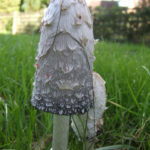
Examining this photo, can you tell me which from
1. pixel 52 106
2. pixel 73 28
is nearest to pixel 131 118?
pixel 52 106

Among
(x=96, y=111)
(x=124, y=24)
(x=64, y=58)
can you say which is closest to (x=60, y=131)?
(x=96, y=111)

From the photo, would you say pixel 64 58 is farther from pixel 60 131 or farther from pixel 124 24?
pixel 124 24

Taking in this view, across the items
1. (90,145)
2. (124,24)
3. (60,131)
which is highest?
(124,24)

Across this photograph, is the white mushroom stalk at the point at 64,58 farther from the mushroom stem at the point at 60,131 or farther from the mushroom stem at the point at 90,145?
the mushroom stem at the point at 90,145

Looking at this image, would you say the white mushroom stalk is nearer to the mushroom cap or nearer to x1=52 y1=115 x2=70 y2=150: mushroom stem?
the mushroom cap

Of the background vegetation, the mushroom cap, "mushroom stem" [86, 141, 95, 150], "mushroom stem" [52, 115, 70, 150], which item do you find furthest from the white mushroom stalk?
the background vegetation

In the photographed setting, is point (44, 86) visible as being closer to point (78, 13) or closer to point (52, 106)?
point (52, 106)

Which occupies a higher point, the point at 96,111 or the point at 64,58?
the point at 64,58
